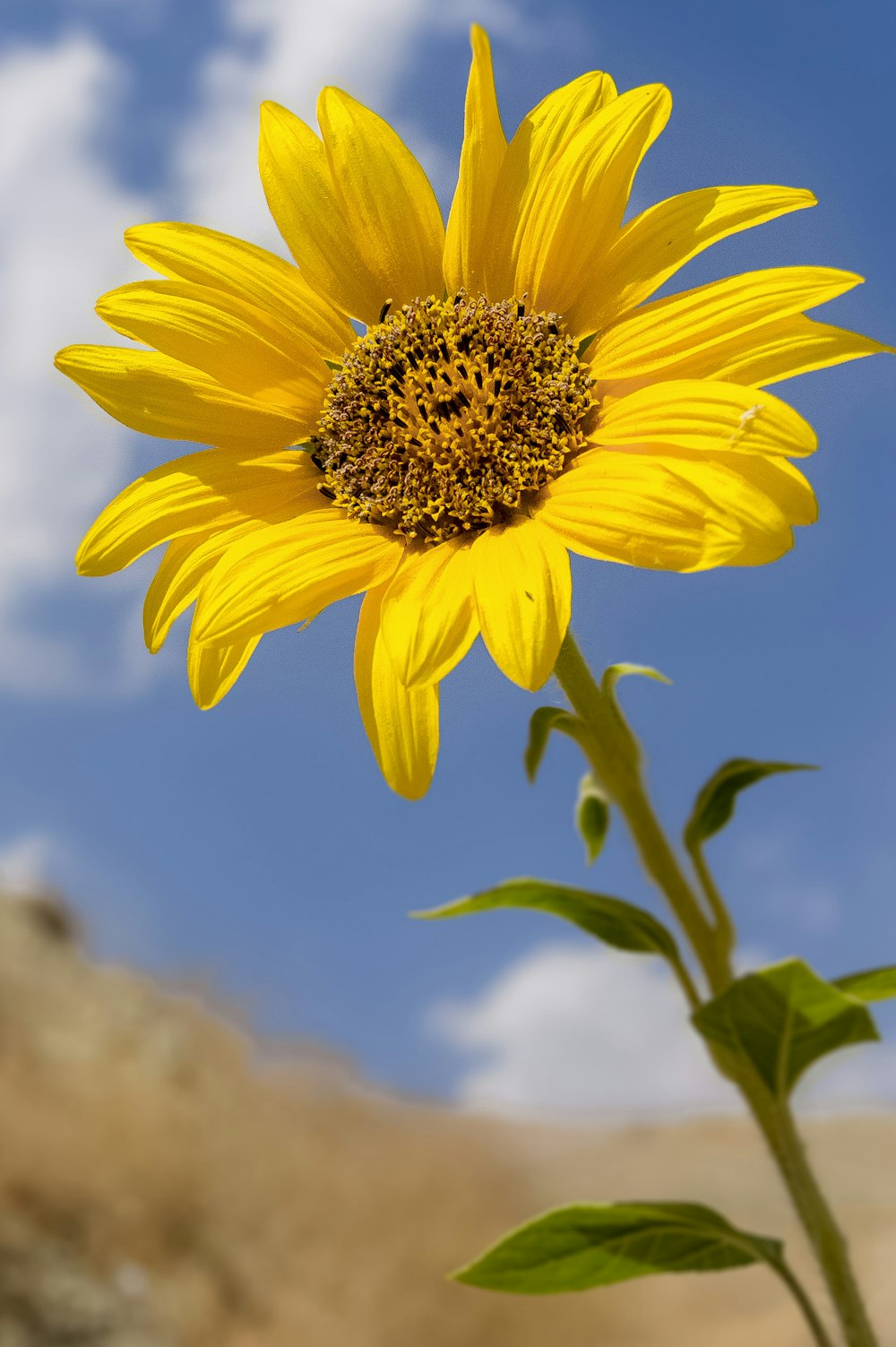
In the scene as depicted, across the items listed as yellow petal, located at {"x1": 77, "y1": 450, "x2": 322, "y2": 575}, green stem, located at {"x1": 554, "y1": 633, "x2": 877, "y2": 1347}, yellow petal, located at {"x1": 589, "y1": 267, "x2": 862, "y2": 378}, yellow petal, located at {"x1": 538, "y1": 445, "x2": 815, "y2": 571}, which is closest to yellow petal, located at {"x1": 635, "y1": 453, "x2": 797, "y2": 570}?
yellow petal, located at {"x1": 538, "y1": 445, "x2": 815, "y2": 571}

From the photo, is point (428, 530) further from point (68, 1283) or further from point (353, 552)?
point (68, 1283)

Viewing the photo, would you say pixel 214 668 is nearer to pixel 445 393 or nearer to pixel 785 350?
pixel 445 393

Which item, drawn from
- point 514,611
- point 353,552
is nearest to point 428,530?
point 353,552

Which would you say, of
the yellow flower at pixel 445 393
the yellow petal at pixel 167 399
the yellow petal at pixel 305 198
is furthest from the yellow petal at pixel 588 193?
the yellow petal at pixel 167 399

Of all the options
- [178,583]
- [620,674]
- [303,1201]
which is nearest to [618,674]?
[620,674]

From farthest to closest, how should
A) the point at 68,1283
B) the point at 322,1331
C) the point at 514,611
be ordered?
the point at 322,1331 → the point at 68,1283 → the point at 514,611

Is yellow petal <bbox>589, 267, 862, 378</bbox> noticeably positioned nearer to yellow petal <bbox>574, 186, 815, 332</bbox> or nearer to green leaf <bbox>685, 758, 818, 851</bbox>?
yellow petal <bbox>574, 186, 815, 332</bbox>

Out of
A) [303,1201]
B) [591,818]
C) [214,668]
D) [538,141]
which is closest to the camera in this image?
[214,668]
